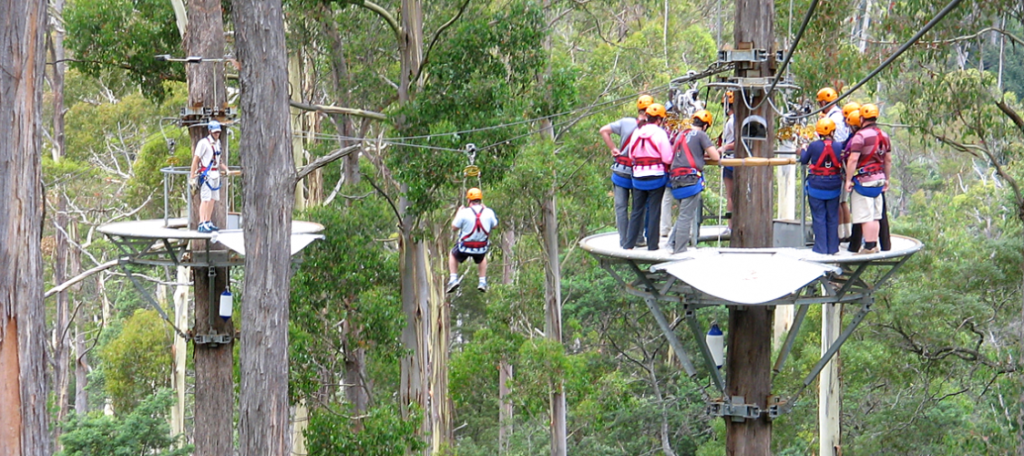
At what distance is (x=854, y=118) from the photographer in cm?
1013

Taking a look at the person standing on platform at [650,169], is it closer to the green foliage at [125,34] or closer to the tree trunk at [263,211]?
the tree trunk at [263,211]

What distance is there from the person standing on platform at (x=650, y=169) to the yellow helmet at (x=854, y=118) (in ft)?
5.31

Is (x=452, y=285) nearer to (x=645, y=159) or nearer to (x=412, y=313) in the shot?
(x=645, y=159)

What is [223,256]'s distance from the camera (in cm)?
1440

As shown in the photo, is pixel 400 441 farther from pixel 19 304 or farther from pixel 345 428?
pixel 19 304

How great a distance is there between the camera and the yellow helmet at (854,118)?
397 inches

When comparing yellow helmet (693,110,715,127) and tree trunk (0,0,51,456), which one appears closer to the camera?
tree trunk (0,0,51,456)

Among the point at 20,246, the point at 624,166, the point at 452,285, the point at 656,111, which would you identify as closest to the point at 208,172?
the point at 452,285

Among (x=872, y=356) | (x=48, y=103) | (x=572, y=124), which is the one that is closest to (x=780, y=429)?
(x=872, y=356)

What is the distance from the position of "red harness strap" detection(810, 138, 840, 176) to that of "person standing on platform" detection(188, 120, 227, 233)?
702cm

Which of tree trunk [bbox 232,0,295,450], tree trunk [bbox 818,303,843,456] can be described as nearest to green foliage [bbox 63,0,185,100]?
tree trunk [bbox 232,0,295,450]

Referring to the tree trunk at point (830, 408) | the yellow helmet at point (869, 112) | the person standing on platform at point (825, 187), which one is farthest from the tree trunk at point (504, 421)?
the yellow helmet at point (869, 112)

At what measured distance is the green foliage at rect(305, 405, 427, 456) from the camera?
1581cm

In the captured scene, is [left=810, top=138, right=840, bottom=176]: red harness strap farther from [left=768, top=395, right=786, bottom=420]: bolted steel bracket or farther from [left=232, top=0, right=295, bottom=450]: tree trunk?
[left=232, top=0, right=295, bottom=450]: tree trunk
